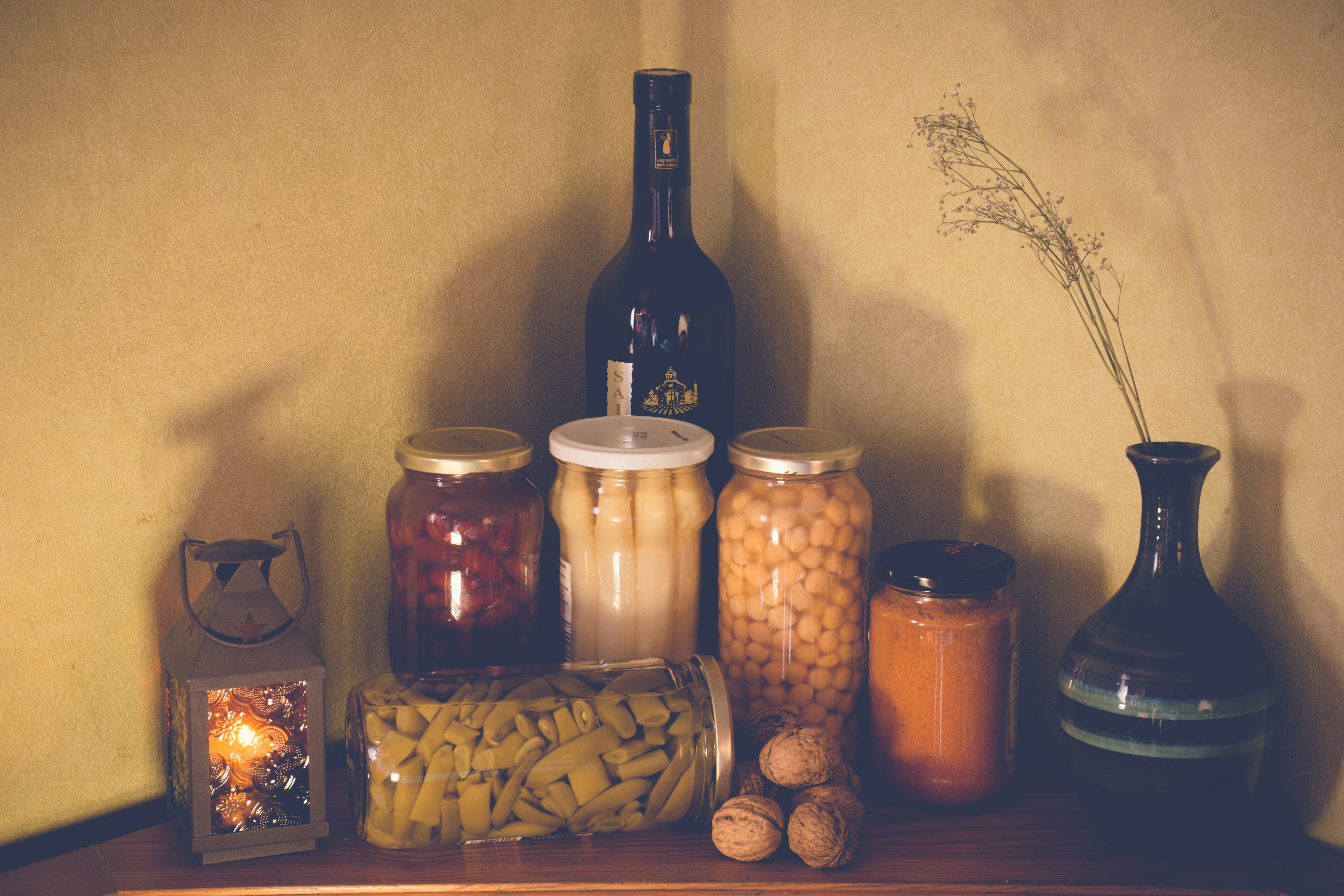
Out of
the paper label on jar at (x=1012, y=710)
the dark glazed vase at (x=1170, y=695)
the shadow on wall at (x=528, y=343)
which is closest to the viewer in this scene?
the dark glazed vase at (x=1170, y=695)

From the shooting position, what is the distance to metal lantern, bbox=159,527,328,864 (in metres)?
0.75

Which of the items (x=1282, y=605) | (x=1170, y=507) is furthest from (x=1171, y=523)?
(x=1282, y=605)

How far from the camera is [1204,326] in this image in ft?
2.62

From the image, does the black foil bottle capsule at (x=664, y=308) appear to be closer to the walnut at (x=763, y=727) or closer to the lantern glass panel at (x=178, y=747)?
the walnut at (x=763, y=727)

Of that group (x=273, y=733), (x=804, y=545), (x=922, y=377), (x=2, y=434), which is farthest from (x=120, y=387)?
(x=922, y=377)

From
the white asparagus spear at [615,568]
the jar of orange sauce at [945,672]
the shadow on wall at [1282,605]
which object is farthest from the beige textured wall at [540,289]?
the white asparagus spear at [615,568]

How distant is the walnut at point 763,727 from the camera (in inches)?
33.4

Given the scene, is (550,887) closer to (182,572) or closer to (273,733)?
(273,733)

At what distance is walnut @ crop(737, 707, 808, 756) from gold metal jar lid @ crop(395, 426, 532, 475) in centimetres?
29

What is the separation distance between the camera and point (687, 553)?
2.96 ft

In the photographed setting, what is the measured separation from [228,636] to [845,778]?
484mm

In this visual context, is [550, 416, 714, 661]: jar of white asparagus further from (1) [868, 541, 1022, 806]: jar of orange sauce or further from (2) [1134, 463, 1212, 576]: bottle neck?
(2) [1134, 463, 1212, 576]: bottle neck

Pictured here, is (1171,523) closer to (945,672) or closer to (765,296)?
(945,672)

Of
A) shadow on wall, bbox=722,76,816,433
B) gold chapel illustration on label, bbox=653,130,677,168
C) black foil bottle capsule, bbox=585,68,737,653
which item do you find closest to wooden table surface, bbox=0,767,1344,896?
black foil bottle capsule, bbox=585,68,737,653
